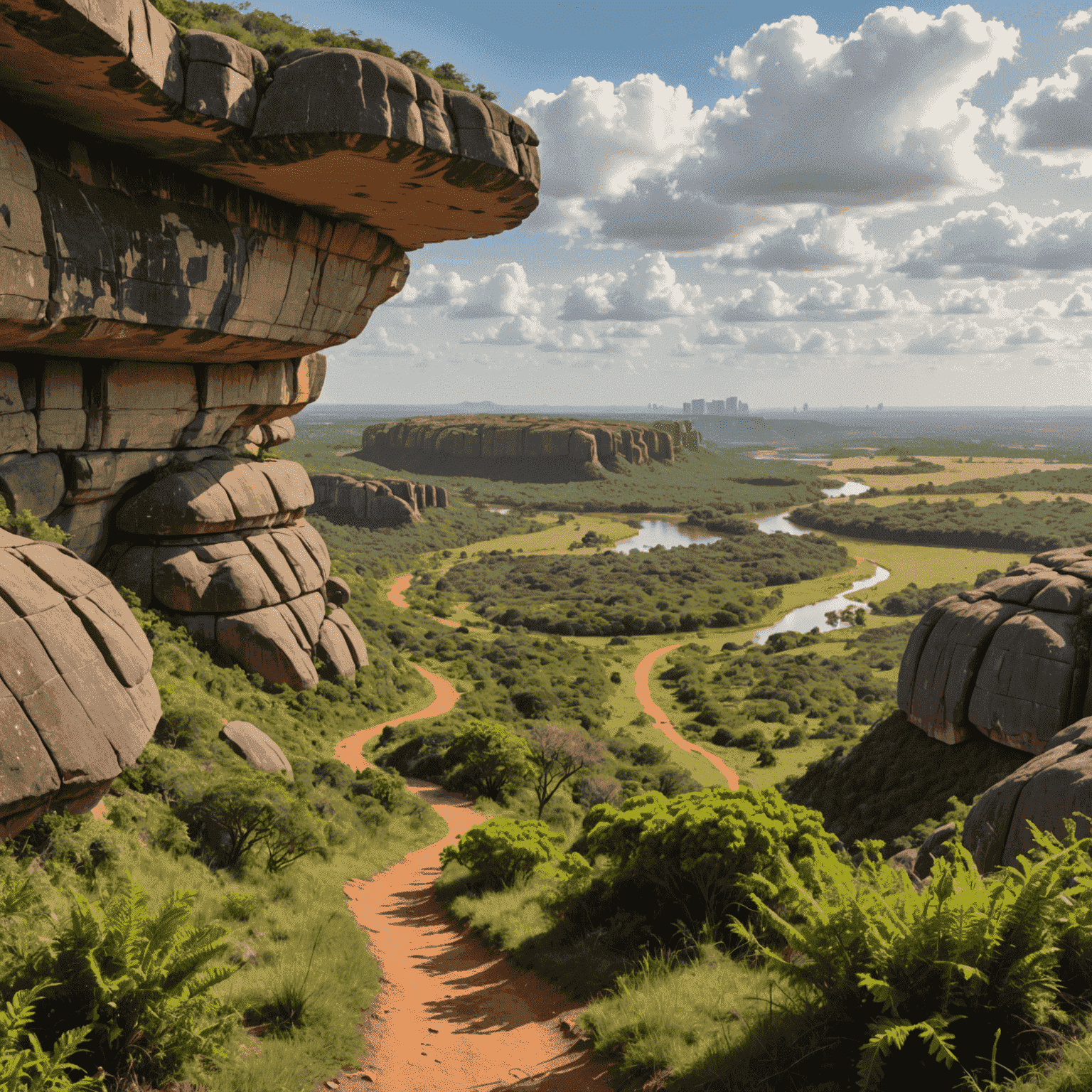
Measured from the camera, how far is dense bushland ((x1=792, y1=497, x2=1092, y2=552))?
10950cm

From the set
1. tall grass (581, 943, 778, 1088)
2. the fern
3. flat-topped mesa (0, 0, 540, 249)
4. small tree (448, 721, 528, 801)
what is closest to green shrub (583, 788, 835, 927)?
tall grass (581, 943, 778, 1088)

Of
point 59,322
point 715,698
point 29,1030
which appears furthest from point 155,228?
point 715,698

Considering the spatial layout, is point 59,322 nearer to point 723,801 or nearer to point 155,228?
point 155,228

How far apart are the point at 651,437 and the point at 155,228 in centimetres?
18027

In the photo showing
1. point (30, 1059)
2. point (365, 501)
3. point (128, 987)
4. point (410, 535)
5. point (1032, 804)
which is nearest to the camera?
point (30, 1059)

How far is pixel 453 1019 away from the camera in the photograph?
10438 millimetres

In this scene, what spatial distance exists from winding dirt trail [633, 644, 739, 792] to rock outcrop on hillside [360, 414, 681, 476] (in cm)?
10922

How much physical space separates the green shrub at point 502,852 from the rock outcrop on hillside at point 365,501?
93.4 metres

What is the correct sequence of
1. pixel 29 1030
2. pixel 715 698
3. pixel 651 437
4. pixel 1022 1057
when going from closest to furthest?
pixel 1022 1057, pixel 29 1030, pixel 715 698, pixel 651 437

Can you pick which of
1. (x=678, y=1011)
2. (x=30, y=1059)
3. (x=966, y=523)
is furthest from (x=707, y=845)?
(x=966, y=523)

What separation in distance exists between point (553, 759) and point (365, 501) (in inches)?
3447

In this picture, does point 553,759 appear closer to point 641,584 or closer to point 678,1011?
point 678,1011

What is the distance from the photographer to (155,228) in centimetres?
1939

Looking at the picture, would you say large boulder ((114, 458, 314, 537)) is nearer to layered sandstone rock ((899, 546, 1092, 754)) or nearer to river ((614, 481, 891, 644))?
layered sandstone rock ((899, 546, 1092, 754))
